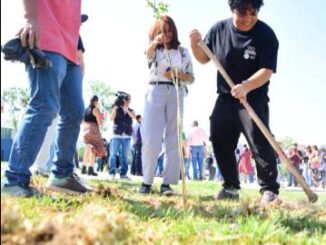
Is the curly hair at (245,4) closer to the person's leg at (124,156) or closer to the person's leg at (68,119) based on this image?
the person's leg at (68,119)

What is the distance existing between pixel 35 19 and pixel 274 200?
2503mm

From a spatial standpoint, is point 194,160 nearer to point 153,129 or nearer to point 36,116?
point 153,129

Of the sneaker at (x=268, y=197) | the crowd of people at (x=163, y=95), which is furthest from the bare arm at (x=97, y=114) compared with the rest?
the sneaker at (x=268, y=197)

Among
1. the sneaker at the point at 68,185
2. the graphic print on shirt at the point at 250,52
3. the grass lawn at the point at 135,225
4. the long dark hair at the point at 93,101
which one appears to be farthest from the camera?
the long dark hair at the point at 93,101

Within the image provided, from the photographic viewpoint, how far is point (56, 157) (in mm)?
3908

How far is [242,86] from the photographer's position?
433cm

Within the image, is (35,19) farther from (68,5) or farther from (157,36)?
(157,36)

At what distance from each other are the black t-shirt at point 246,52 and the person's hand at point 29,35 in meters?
2.22

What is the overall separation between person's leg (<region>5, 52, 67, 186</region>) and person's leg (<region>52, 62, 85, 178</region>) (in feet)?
1.20

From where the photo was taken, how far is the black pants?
15.1 ft

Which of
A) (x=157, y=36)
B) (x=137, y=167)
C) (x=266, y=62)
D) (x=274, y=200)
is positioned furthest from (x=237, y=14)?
(x=137, y=167)

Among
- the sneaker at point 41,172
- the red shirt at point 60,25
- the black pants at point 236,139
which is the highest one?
the red shirt at point 60,25

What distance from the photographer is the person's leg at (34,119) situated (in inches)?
126

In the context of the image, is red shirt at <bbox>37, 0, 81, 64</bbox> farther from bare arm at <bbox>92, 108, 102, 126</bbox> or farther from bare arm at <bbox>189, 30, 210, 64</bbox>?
bare arm at <bbox>92, 108, 102, 126</bbox>
